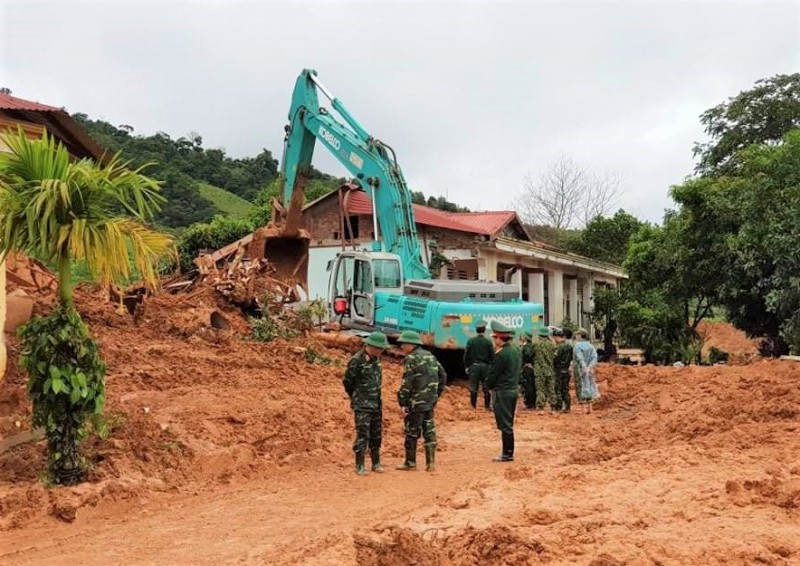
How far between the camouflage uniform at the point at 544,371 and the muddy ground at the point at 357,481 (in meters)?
0.88

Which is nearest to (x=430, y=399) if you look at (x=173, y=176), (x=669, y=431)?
(x=669, y=431)

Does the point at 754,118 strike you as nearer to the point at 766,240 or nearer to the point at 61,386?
the point at 766,240

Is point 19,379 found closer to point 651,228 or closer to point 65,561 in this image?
point 65,561

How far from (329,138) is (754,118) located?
66.2 feet

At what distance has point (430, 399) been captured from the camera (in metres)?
8.64

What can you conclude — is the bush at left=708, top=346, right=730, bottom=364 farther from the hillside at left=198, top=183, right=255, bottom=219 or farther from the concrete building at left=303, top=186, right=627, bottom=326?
the hillside at left=198, top=183, right=255, bottom=219

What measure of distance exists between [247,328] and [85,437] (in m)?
7.96

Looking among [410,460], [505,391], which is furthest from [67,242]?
[505,391]

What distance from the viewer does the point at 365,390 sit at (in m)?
8.44

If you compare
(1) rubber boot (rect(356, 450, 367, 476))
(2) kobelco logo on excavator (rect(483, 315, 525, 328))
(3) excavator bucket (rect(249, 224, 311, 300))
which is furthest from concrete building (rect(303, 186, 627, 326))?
(1) rubber boot (rect(356, 450, 367, 476))

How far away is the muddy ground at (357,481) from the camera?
16.7ft

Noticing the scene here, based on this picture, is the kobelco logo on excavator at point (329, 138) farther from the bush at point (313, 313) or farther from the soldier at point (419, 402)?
the soldier at point (419, 402)

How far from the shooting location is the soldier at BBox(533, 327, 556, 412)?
13.9 m

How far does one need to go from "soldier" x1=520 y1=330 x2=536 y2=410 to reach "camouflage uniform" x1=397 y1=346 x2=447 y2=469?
5495mm
